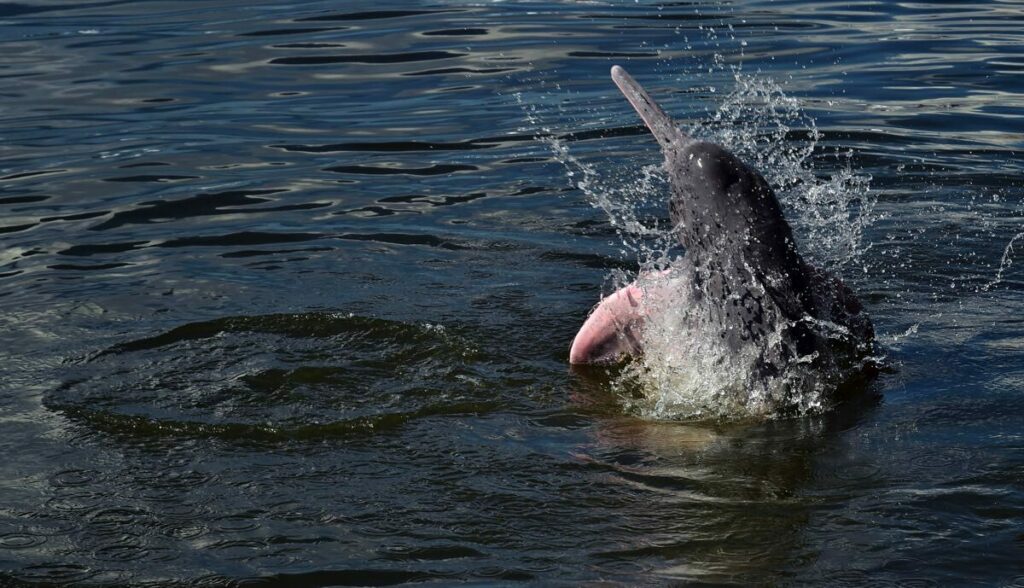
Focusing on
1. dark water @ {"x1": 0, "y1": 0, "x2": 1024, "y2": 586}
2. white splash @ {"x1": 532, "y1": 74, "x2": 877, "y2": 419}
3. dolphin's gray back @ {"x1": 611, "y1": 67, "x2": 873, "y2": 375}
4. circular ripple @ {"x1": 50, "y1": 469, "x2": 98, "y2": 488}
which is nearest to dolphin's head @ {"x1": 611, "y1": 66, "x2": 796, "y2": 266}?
dolphin's gray back @ {"x1": 611, "y1": 67, "x2": 873, "y2": 375}

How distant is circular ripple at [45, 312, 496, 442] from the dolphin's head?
50.9 inches

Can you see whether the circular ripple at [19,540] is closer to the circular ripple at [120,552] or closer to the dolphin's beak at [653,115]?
the circular ripple at [120,552]

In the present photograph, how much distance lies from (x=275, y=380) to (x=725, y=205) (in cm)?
232

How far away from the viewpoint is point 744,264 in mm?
6766

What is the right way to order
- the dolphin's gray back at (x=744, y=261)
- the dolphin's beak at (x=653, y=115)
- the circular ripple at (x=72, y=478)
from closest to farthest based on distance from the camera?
1. the circular ripple at (x=72, y=478)
2. the dolphin's gray back at (x=744, y=261)
3. the dolphin's beak at (x=653, y=115)

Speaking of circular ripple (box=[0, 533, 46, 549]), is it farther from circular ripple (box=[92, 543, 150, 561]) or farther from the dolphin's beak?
the dolphin's beak

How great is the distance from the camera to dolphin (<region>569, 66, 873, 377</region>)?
6766 mm

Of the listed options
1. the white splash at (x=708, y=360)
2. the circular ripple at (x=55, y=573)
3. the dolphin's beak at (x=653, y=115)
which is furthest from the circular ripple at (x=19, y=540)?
the dolphin's beak at (x=653, y=115)

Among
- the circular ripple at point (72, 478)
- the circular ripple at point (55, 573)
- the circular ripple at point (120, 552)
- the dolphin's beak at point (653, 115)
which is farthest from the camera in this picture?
the dolphin's beak at point (653, 115)

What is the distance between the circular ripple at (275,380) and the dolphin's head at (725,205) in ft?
4.24

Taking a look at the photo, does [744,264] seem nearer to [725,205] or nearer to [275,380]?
[725,205]

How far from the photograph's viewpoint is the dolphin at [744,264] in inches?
266

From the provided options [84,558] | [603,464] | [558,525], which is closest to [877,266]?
[603,464]

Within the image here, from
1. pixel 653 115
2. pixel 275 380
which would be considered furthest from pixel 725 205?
pixel 275 380
